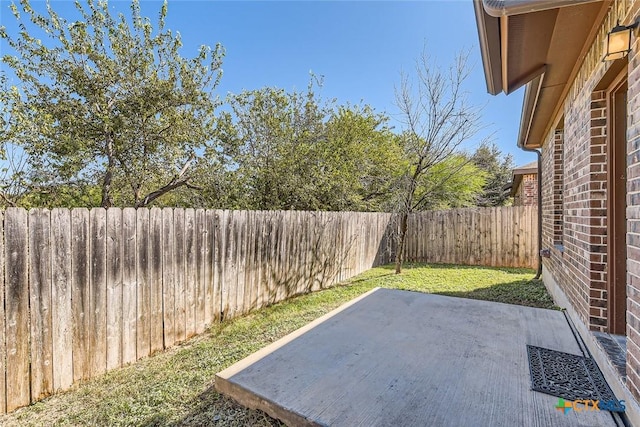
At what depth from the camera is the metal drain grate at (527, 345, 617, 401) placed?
203cm

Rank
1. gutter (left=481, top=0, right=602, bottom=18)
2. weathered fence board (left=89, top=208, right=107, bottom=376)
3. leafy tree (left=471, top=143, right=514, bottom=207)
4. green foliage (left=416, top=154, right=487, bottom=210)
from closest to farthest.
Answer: gutter (left=481, top=0, right=602, bottom=18)
weathered fence board (left=89, top=208, right=107, bottom=376)
green foliage (left=416, top=154, right=487, bottom=210)
leafy tree (left=471, top=143, right=514, bottom=207)

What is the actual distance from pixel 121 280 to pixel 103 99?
3.70 meters

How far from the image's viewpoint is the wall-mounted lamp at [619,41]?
174 centimetres

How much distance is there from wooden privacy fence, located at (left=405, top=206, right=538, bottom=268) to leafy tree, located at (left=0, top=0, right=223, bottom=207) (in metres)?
6.88

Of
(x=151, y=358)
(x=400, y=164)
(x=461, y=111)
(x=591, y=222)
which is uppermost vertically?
(x=461, y=111)

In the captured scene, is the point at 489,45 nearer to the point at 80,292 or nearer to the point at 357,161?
the point at 80,292

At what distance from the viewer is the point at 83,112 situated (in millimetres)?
5141

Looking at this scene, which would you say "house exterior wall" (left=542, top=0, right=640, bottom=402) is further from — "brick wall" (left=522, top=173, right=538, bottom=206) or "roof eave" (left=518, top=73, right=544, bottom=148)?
"brick wall" (left=522, top=173, right=538, bottom=206)

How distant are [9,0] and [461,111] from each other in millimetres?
8196

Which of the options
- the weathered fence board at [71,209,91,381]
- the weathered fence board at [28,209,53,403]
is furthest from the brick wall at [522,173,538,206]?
the weathered fence board at [28,209,53,403]

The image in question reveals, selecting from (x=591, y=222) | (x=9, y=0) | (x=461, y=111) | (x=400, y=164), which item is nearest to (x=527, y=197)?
(x=400, y=164)

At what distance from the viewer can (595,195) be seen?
2.59 meters

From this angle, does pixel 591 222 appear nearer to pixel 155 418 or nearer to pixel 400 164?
pixel 155 418

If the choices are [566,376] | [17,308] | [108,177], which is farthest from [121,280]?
[566,376]
